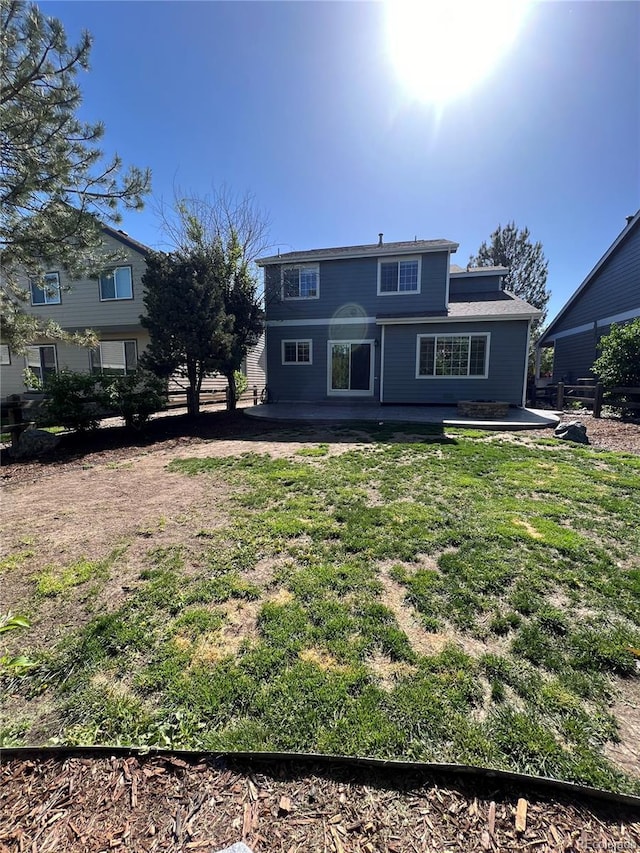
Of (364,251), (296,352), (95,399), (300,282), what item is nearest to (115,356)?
(296,352)

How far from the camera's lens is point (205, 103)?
909 cm

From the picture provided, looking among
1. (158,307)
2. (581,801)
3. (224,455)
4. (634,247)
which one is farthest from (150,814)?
(634,247)

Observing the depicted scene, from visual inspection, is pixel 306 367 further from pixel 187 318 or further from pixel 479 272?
pixel 479 272

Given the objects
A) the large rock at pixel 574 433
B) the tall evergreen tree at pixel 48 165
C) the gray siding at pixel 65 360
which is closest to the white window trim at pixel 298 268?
the gray siding at pixel 65 360

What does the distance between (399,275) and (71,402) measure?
11.5 meters

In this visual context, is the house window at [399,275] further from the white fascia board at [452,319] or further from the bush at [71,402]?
the bush at [71,402]

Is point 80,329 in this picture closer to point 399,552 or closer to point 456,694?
point 399,552

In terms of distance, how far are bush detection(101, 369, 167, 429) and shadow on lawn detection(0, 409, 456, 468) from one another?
0.56m

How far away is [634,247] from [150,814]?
19598mm

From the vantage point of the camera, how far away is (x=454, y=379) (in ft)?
41.7

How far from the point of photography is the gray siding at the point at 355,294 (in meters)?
13.2

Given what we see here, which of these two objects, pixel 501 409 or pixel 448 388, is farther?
pixel 448 388

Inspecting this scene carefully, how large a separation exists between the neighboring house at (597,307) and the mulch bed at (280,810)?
1715 centimetres

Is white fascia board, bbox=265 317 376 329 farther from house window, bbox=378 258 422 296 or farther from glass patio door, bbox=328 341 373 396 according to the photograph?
house window, bbox=378 258 422 296
